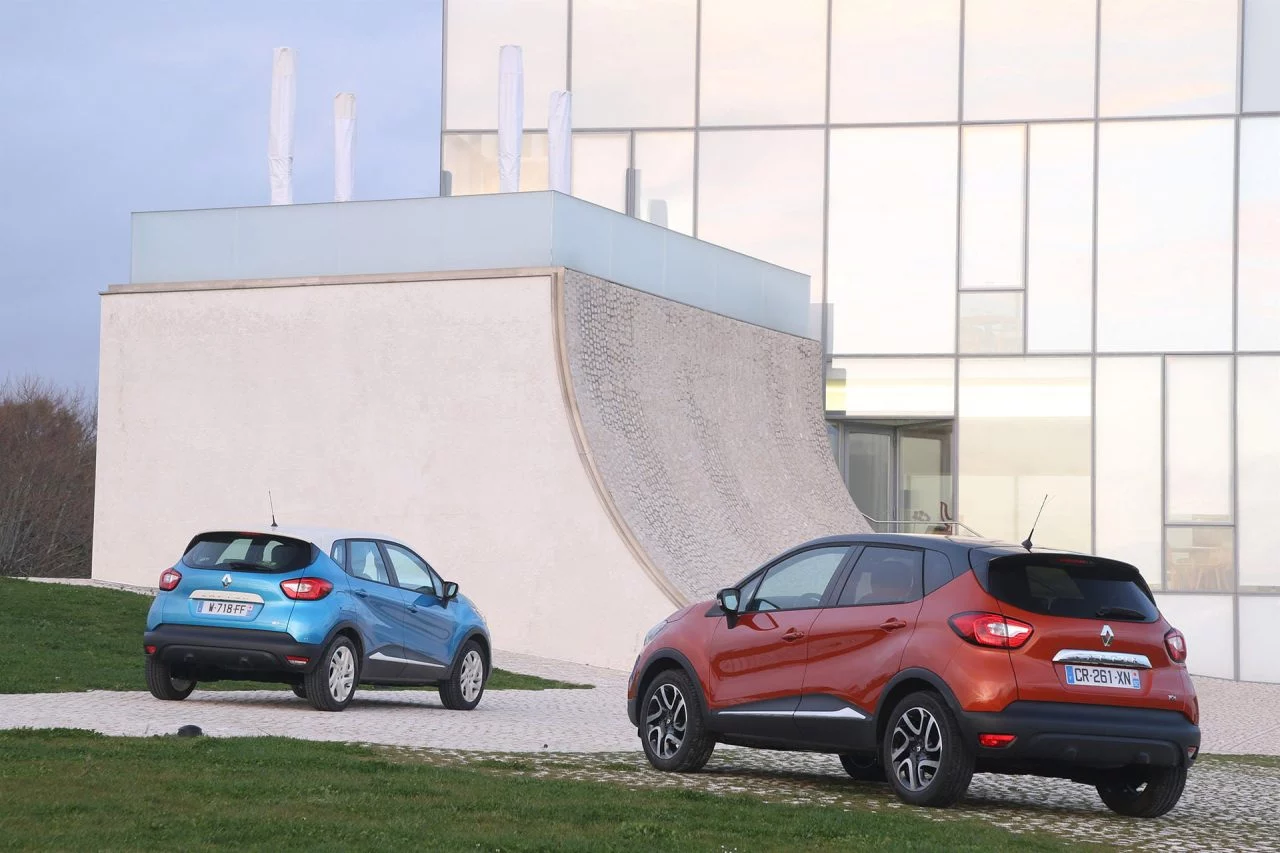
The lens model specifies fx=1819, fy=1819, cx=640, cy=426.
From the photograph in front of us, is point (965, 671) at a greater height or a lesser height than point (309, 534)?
lesser

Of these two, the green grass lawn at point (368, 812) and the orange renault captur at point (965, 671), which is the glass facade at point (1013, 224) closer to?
the orange renault captur at point (965, 671)

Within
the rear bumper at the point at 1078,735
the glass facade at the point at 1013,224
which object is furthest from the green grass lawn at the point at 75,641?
the glass facade at the point at 1013,224

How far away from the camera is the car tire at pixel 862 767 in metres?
10.8

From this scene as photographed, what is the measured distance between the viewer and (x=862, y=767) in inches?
429

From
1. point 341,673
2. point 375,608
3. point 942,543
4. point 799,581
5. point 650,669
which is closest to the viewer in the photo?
point 942,543

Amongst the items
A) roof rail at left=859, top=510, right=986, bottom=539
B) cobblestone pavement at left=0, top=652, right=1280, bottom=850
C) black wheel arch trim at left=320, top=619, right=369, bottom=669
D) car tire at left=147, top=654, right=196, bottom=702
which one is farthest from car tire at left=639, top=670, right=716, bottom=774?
roof rail at left=859, top=510, right=986, bottom=539

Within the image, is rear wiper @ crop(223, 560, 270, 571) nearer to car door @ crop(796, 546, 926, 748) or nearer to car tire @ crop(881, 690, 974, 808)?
car door @ crop(796, 546, 926, 748)

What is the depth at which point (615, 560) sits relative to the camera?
21781mm

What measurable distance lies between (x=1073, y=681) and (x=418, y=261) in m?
15.6

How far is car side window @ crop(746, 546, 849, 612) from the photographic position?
10.4 meters

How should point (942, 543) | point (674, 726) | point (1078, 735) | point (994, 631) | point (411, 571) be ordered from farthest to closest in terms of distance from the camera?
1. point (411, 571)
2. point (674, 726)
3. point (942, 543)
4. point (994, 631)
5. point (1078, 735)

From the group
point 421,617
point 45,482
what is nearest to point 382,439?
point 421,617

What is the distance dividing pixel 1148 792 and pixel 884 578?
178cm

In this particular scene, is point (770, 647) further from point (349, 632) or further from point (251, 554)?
point (251, 554)
